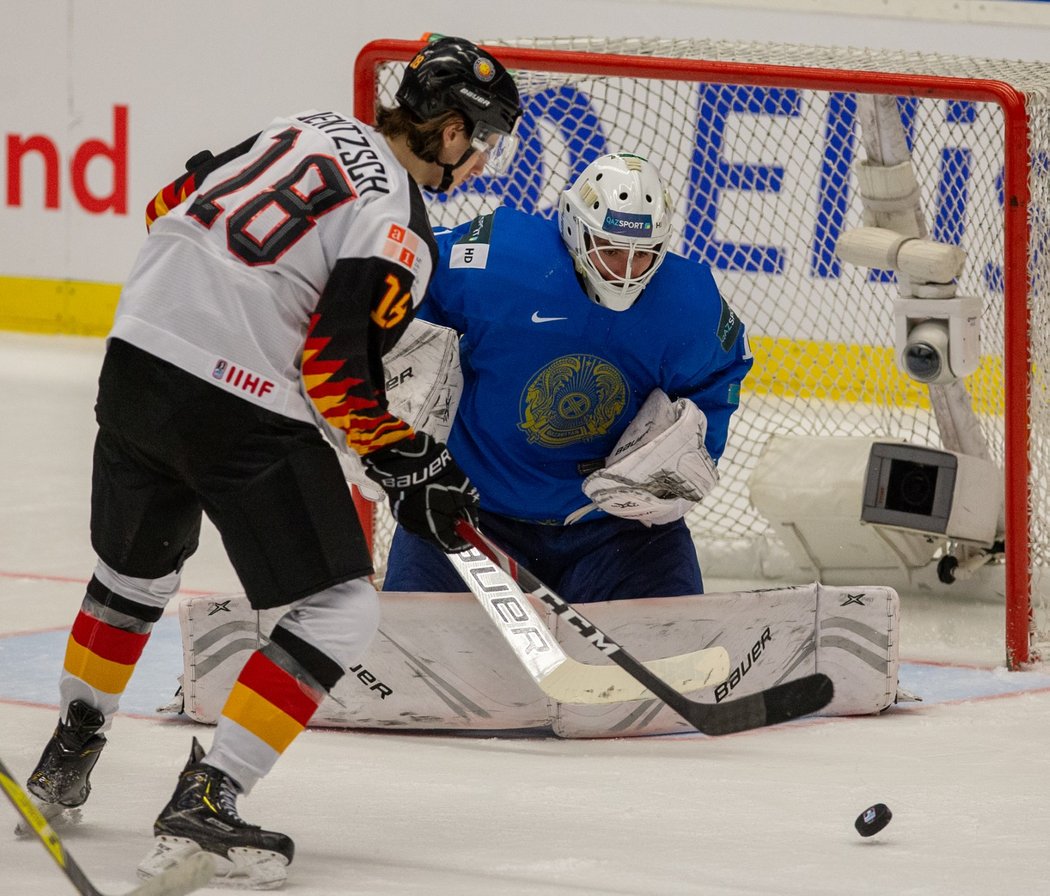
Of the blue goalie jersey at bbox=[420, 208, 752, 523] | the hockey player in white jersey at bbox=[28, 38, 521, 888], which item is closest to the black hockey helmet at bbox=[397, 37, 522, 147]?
the hockey player in white jersey at bbox=[28, 38, 521, 888]

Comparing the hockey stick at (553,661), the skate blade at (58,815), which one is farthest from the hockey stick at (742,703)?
the skate blade at (58,815)

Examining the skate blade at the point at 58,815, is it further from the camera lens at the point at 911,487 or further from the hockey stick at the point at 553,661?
the camera lens at the point at 911,487

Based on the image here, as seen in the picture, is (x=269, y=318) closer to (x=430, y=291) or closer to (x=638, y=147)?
(x=430, y=291)

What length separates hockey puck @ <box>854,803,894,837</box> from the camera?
Result: 89.1 inches

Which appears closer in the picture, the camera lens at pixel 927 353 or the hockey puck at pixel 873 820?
the hockey puck at pixel 873 820

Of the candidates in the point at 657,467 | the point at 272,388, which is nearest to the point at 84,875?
the point at 272,388

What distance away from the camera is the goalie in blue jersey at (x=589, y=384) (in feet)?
9.65

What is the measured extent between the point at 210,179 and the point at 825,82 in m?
1.59

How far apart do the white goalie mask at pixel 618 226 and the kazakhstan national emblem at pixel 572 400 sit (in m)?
0.14

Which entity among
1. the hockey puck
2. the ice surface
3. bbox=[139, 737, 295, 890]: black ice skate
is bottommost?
the ice surface

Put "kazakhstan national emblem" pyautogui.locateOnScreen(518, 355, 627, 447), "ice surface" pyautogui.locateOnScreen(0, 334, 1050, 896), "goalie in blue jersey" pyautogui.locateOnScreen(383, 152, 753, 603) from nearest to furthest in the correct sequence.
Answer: "ice surface" pyautogui.locateOnScreen(0, 334, 1050, 896)
"goalie in blue jersey" pyautogui.locateOnScreen(383, 152, 753, 603)
"kazakhstan national emblem" pyautogui.locateOnScreen(518, 355, 627, 447)

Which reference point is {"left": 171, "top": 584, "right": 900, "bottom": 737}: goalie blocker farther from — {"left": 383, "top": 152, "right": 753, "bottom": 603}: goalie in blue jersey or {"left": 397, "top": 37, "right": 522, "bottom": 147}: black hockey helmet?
{"left": 397, "top": 37, "right": 522, "bottom": 147}: black hockey helmet

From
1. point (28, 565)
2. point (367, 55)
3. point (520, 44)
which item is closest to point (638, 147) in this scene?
point (520, 44)

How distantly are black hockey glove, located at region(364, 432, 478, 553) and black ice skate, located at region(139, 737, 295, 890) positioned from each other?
43cm
